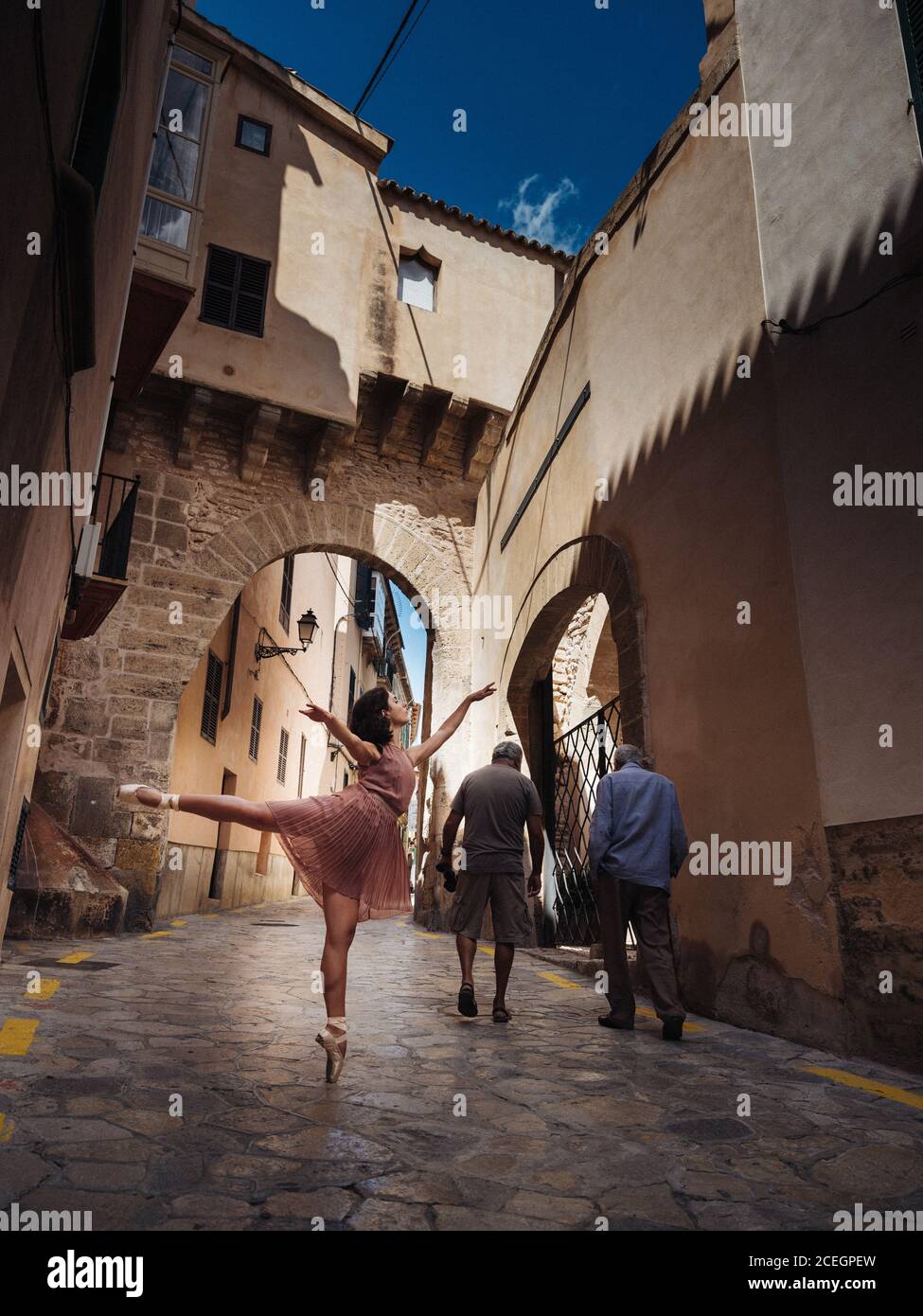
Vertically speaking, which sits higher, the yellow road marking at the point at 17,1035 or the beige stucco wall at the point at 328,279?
the beige stucco wall at the point at 328,279

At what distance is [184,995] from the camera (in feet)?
14.9

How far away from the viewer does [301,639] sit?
13273 millimetres

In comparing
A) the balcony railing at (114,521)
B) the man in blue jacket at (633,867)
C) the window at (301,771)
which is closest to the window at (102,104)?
the man in blue jacket at (633,867)

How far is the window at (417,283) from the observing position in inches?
482

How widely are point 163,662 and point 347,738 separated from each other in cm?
743

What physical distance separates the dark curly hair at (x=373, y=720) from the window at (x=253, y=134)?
36.0 feet

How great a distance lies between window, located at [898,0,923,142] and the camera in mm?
3908

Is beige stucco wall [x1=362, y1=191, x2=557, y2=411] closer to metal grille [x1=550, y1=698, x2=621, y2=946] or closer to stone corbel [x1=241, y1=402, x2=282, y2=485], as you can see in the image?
stone corbel [x1=241, y1=402, x2=282, y2=485]

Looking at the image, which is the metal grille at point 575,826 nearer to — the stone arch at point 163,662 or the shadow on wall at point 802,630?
the stone arch at point 163,662

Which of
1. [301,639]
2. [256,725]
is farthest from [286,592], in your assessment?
[301,639]

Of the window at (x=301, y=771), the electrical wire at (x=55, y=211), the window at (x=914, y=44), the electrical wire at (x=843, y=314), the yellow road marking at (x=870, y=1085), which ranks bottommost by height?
the yellow road marking at (x=870, y=1085)
